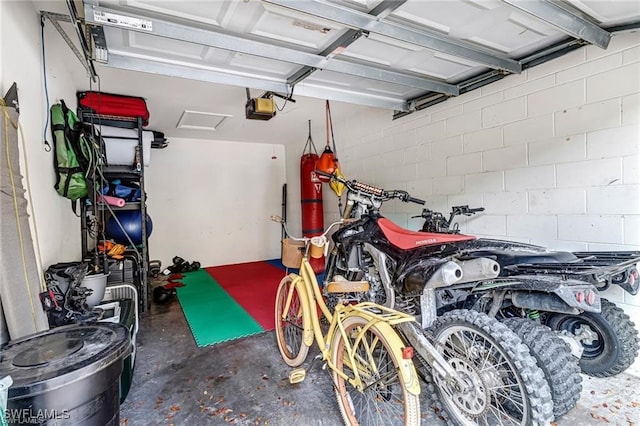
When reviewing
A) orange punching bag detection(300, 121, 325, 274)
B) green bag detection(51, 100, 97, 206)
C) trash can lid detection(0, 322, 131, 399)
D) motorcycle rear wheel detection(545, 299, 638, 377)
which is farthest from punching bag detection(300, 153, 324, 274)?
trash can lid detection(0, 322, 131, 399)

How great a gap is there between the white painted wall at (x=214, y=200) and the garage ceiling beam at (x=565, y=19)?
207 inches

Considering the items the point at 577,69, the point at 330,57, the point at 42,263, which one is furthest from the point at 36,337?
the point at 577,69

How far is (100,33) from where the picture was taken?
188 centimetres

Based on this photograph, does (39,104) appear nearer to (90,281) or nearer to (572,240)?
(90,281)

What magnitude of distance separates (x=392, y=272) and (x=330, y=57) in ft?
5.16

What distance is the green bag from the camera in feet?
7.90

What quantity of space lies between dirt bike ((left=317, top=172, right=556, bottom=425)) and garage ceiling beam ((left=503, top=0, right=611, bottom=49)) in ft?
4.25

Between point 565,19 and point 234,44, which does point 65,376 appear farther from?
point 565,19

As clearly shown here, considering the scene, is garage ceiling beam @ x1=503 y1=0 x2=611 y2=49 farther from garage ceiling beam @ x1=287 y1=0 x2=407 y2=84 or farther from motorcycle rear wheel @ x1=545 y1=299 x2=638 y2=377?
motorcycle rear wheel @ x1=545 y1=299 x2=638 y2=377

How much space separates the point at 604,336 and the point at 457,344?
1129mm

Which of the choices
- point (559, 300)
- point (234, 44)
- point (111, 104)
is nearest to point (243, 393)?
point (559, 300)

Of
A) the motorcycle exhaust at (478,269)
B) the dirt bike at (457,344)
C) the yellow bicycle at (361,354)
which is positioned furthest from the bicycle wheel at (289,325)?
the motorcycle exhaust at (478,269)

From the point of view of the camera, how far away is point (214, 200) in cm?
599

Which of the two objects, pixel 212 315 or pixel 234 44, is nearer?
pixel 234 44
